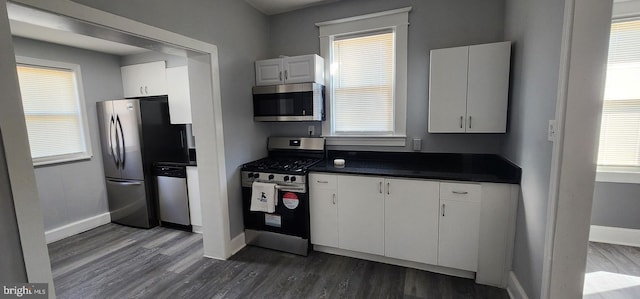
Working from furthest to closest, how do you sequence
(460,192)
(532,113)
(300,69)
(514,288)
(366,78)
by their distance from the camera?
(366,78) → (300,69) → (460,192) → (514,288) → (532,113)

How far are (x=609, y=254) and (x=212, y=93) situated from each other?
4192 mm

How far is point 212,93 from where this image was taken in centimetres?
240

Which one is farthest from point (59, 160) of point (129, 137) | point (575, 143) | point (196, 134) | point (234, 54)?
point (575, 143)

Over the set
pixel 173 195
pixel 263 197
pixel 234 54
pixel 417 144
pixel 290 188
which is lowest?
pixel 173 195

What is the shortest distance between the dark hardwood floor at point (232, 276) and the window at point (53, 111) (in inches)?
47.6

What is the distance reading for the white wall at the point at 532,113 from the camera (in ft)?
4.91

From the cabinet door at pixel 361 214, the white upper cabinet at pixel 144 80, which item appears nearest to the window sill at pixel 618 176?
the cabinet door at pixel 361 214

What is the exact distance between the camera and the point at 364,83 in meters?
2.88

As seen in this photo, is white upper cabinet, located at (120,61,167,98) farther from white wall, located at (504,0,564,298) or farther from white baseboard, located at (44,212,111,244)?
white wall, located at (504,0,564,298)

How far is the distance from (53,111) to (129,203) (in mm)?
1473

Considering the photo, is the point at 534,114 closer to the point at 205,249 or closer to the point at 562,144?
the point at 562,144

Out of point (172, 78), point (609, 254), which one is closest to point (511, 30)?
point (609, 254)

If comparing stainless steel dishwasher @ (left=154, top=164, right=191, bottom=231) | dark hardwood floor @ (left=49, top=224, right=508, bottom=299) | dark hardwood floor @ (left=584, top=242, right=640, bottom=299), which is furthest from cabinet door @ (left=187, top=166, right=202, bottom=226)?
dark hardwood floor @ (left=584, top=242, right=640, bottom=299)

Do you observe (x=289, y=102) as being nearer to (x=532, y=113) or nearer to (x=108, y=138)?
(x=532, y=113)
